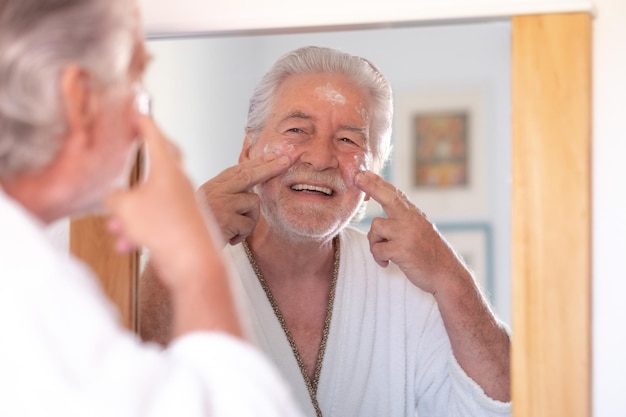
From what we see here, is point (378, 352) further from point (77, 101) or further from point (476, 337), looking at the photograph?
point (77, 101)

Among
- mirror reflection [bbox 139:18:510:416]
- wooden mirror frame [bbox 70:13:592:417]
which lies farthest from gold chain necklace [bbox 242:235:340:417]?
wooden mirror frame [bbox 70:13:592:417]

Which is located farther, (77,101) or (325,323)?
(325,323)

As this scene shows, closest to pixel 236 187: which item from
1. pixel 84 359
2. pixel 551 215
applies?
pixel 551 215

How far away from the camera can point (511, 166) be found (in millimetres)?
959

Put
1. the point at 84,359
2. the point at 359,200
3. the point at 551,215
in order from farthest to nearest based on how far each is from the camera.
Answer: the point at 359,200
the point at 551,215
the point at 84,359

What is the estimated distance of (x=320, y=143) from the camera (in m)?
1.05

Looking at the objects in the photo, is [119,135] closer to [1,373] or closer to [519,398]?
[1,373]

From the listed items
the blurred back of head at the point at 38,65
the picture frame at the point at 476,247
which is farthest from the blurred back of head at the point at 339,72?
the blurred back of head at the point at 38,65

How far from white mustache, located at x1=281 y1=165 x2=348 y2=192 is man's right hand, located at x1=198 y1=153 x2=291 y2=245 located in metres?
0.01

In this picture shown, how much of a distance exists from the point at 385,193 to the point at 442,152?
84 millimetres

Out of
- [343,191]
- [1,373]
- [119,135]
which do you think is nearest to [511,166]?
[343,191]

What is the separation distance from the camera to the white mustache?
1062 millimetres

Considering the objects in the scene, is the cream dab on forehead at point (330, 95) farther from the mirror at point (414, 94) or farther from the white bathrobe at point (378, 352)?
the white bathrobe at point (378, 352)

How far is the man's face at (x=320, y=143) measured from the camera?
3.46ft
